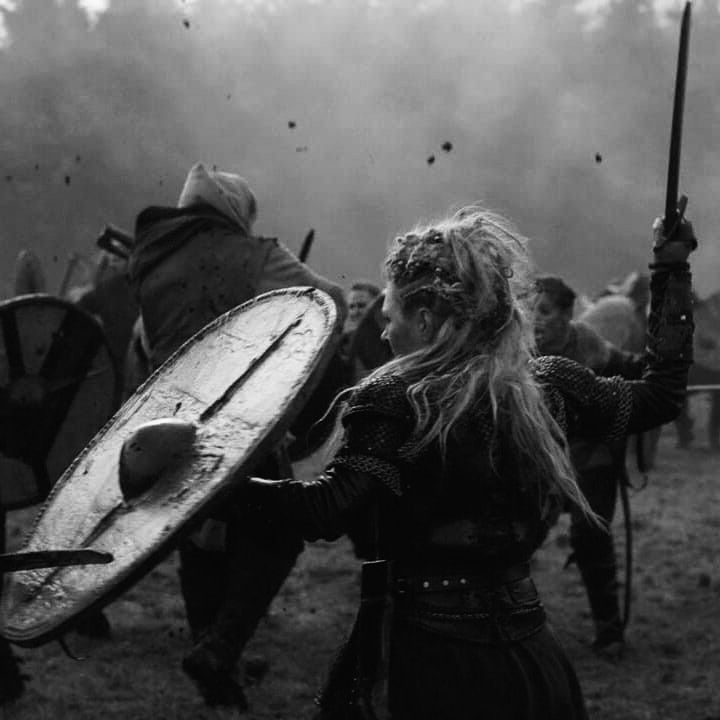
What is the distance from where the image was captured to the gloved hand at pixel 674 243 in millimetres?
A: 2139

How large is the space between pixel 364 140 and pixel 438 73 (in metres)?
2.16

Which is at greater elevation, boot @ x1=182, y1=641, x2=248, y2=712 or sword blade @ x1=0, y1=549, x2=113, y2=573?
sword blade @ x1=0, y1=549, x2=113, y2=573

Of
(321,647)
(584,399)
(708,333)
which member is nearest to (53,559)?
(584,399)

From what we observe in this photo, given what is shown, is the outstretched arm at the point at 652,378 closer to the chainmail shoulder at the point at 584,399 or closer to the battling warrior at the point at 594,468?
the chainmail shoulder at the point at 584,399

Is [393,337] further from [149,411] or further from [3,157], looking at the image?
[3,157]

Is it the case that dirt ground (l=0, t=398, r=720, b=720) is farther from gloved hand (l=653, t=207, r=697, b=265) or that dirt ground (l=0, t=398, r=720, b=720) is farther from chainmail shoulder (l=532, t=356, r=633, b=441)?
gloved hand (l=653, t=207, r=697, b=265)

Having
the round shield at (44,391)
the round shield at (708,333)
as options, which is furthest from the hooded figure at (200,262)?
the round shield at (708,333)

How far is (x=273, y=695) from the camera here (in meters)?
3.82

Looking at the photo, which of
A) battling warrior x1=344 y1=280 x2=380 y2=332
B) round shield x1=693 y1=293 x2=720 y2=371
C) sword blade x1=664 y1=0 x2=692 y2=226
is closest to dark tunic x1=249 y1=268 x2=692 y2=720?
sword blade x1=664 y1=0 x2=692 y2=226

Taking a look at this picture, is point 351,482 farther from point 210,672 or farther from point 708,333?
point 708,333

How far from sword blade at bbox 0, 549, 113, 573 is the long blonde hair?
511 mm

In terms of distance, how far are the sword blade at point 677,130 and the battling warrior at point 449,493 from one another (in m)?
0.35

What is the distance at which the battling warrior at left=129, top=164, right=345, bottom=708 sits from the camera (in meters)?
3.37

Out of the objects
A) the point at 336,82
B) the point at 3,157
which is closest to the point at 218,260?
the point at 336,82
